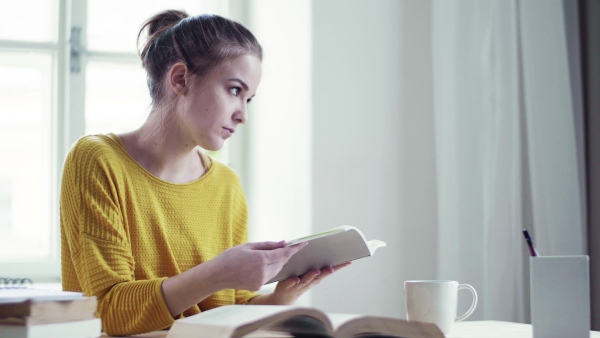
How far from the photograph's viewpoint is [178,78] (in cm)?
150

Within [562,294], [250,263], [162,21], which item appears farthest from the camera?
[162,21]

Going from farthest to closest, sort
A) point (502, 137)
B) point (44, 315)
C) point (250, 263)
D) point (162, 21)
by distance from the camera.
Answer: point (502, 137), point (162, 21), point (250, 263), point (44, 315)

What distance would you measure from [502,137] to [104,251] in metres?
1.47

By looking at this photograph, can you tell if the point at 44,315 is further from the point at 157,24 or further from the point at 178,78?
the point at 157,24

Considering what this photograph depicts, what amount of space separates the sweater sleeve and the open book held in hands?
0.23 metres

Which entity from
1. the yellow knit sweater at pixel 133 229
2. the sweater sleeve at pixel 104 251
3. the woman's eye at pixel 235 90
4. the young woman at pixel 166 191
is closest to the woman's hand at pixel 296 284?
the young woman at pixel 166 191

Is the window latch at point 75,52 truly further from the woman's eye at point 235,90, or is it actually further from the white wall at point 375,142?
the woman's eye at point 235,90

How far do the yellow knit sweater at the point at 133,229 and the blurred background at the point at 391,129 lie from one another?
0.70 metres

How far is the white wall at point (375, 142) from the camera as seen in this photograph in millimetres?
2289

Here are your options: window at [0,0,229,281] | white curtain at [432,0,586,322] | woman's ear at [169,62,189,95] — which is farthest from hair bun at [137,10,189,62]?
white curtain at [432,0,586,322]

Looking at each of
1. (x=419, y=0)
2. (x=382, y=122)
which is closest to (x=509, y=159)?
(x=382, y=122)

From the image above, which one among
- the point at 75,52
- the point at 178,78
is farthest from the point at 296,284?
the point at 75,52

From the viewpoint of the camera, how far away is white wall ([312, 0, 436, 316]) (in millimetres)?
2289

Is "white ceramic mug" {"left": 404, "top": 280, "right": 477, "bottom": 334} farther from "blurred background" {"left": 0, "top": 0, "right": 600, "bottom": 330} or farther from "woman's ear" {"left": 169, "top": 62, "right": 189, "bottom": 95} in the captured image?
"blurred background" {"left": 0, "top": 0, "right": 600, "bottom": 330}
